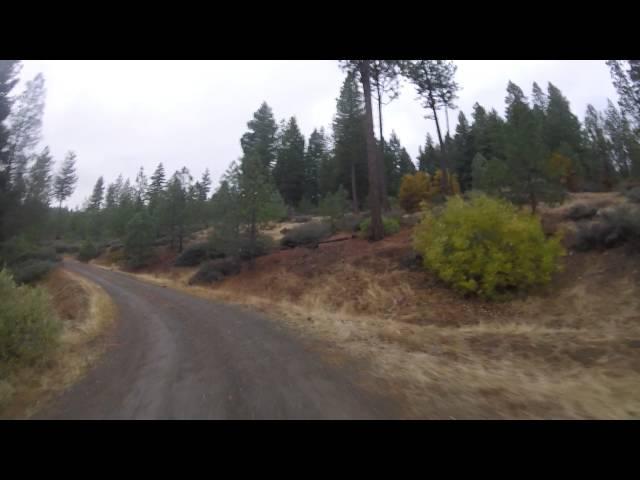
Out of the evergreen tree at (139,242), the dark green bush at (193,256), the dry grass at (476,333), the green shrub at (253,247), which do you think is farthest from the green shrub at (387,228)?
the evergreen tree at (139,242)

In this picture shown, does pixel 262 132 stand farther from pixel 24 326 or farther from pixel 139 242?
pixel 24 326

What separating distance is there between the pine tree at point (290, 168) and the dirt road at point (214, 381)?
42.7 m

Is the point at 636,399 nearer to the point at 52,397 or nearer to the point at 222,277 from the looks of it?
the point at 52,397

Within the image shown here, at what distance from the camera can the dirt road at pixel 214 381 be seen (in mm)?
4055

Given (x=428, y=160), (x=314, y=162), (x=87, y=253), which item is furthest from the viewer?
(x=428, y=160)

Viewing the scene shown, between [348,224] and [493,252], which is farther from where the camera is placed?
[348,224]

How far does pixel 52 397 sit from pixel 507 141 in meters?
20.7

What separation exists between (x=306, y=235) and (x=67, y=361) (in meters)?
17.2

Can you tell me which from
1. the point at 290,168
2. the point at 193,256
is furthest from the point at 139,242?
the point at 290,168

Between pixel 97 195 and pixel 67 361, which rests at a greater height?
pixel 97 195

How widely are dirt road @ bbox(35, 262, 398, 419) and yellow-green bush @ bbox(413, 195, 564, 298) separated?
7033 millimetres

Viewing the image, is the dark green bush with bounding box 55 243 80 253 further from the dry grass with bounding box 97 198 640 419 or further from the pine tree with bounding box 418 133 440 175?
the pine tree with bounding box 418 133 440 175

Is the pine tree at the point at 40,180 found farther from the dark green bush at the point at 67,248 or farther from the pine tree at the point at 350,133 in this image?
the dark green bush at the point at 67,248

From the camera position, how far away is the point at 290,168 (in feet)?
165
